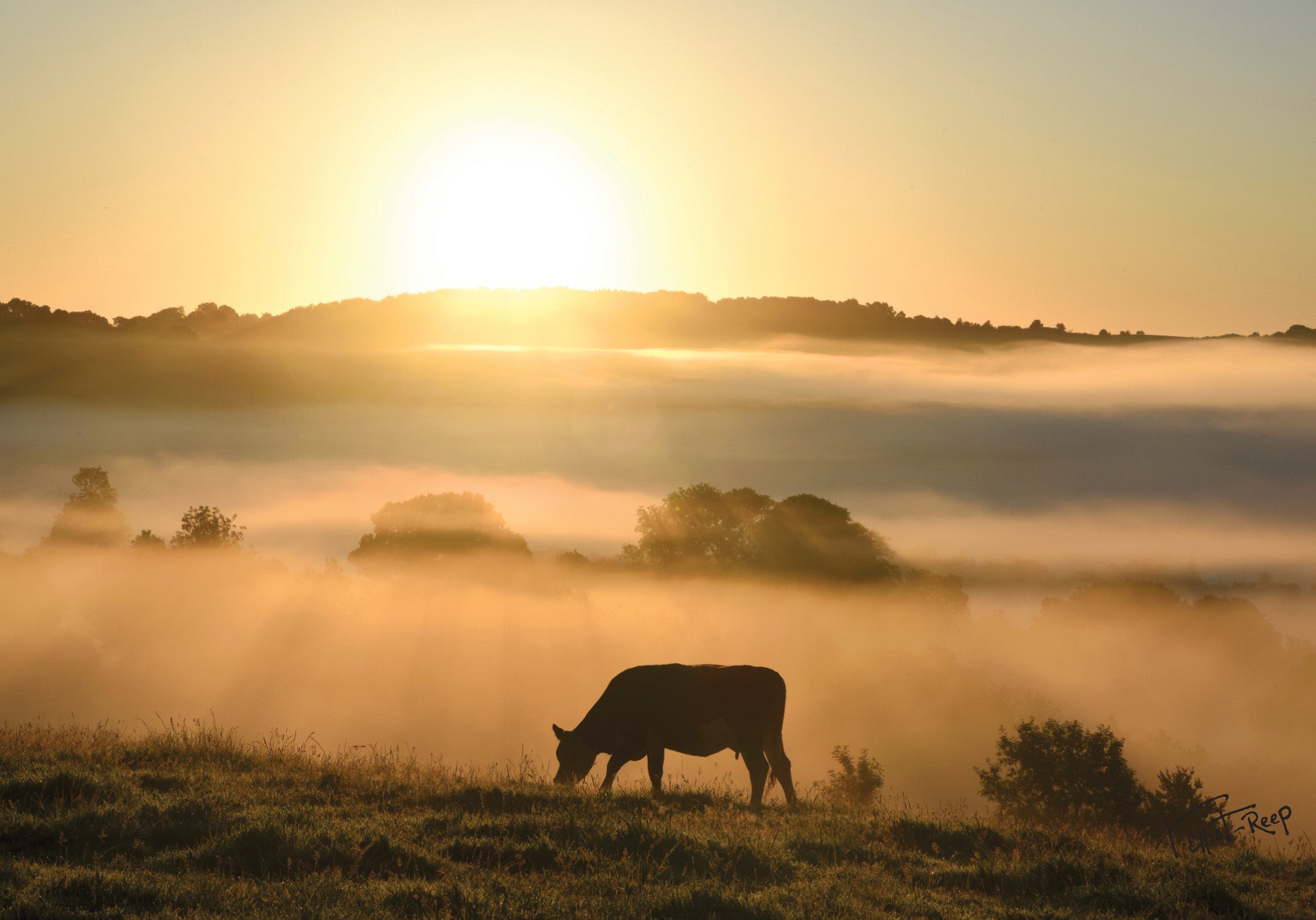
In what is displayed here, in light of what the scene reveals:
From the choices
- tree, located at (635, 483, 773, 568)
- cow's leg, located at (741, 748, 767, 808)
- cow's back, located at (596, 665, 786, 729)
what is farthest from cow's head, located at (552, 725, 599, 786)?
tree, located at (635, 483, 773, 568)

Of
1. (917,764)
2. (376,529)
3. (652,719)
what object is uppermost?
(652,719)

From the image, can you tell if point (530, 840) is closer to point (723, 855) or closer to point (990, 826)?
point (723, 855)

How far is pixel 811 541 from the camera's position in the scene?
72188 mm

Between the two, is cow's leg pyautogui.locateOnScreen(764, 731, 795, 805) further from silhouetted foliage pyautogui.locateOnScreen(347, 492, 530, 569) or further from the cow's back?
silhouetted foliage pyautogui.locateOnScreen(347, 492, 530, 569)

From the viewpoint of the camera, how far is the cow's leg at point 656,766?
17906 mm

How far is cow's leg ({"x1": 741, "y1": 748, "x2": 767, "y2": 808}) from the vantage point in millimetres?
17344

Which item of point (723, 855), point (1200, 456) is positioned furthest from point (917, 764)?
point (1200, 456)

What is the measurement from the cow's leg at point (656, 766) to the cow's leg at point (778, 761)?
178 centimetres

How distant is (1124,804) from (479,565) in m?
43.7

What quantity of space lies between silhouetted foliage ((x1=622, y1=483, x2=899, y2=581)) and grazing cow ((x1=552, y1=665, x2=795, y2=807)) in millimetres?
53047

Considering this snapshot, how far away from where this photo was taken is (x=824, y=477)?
508 ft

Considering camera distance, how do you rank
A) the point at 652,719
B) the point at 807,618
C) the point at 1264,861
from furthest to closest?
the point at 807,618 → the point at 652,719 → the point at 1264,861

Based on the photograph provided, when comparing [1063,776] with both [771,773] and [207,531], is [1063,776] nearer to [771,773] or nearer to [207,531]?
[771,773]
